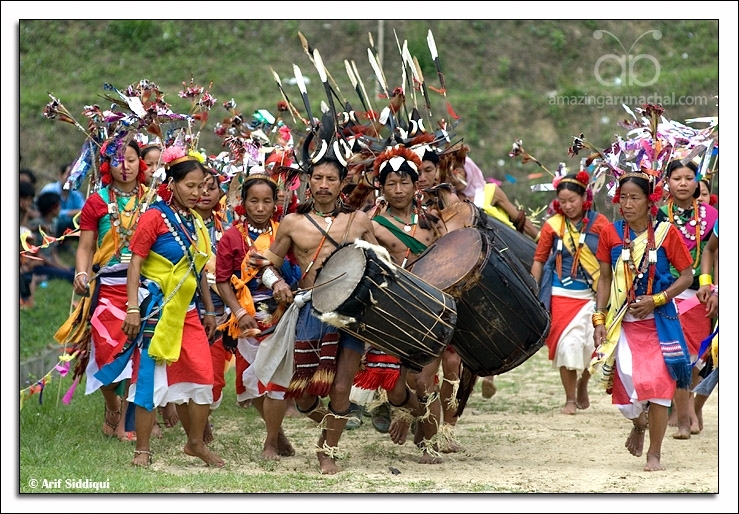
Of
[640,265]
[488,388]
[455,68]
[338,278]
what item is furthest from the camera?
[455,68]

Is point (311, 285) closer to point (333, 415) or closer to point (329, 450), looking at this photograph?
point (333, 415)

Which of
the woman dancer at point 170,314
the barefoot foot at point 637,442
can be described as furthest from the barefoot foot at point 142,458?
the barefoot foot at point 637,442

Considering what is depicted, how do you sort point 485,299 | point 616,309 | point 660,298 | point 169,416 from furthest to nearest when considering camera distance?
point 169,416 < point 616,309 < point 660,298 < point 485,299

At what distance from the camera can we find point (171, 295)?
7180 millimetres

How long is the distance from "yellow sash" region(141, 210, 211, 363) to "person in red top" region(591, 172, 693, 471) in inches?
102

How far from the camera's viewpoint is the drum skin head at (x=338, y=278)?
6609mm

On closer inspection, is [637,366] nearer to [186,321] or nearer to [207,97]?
[186,321]

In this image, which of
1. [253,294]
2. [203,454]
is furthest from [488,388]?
[203,454]

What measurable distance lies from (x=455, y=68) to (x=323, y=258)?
14.9m

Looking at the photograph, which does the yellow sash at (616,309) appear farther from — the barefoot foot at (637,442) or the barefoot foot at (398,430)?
the barefoot foot at (398,430)

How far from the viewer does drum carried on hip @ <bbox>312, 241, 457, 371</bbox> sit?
6.61 m

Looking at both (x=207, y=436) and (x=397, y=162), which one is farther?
(x=207, y=436)

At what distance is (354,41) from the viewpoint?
71.1 feet

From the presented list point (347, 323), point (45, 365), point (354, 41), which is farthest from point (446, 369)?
point (354, 41)
